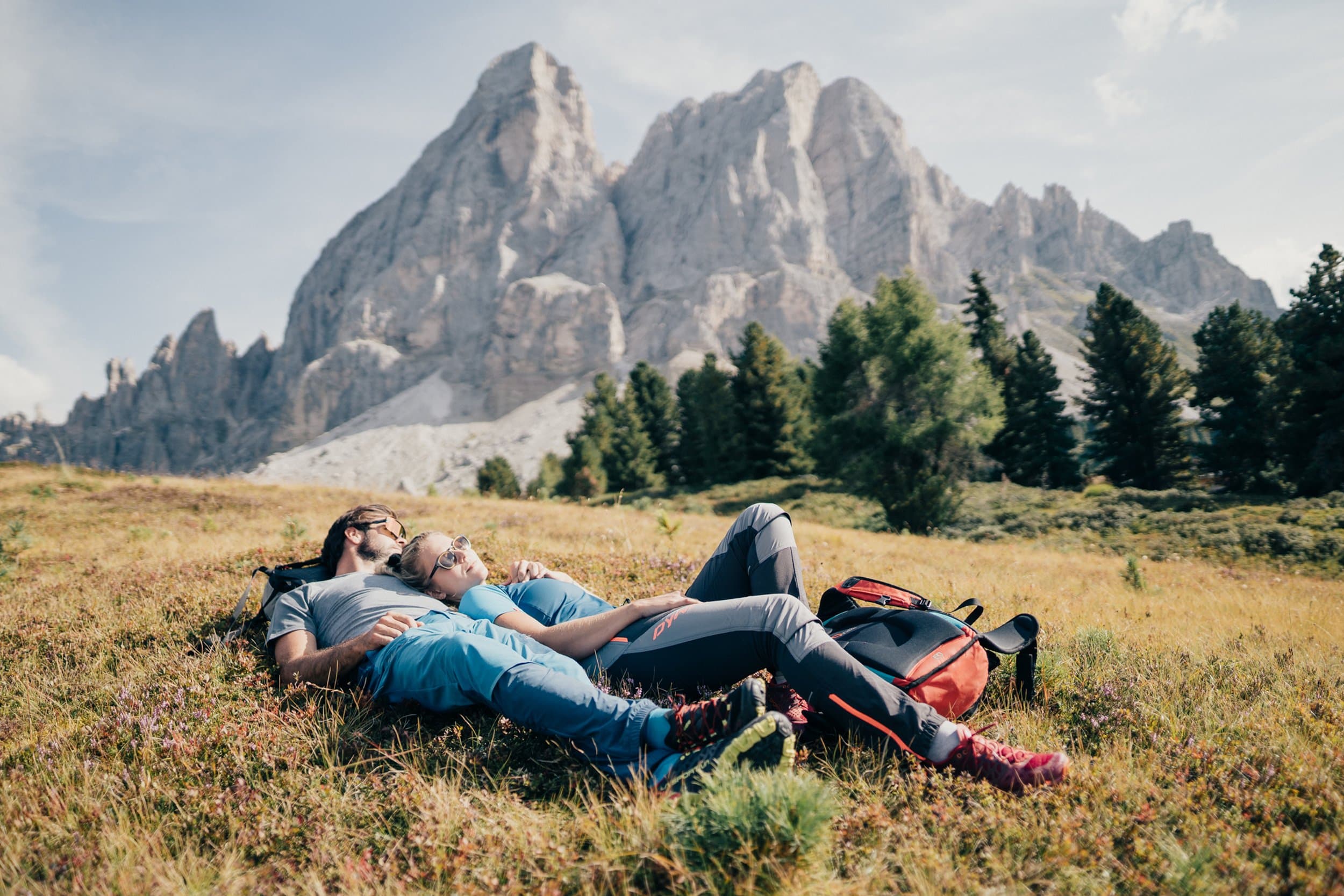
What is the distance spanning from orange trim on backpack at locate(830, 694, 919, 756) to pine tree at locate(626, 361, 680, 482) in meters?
45.3

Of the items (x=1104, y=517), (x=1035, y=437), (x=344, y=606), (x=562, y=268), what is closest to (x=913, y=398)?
(x=1104, y=517)

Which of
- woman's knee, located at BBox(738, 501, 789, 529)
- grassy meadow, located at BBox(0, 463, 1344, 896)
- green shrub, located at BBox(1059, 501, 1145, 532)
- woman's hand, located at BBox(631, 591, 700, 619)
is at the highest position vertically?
woman's knee, located at BBox(738, 501, 789, 529)

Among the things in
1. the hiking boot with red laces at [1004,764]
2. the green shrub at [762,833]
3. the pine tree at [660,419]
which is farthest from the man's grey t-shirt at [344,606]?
the pine tree at [660,419]

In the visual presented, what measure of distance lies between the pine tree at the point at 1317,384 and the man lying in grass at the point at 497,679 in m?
27.4

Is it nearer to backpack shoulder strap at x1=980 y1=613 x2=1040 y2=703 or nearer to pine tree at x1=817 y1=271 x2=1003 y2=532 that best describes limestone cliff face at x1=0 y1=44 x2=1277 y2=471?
pine tree at x1=817 y1=271 x2=1003 y2=532

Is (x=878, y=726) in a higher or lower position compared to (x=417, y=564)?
lower

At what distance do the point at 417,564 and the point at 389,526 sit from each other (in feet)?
2.28

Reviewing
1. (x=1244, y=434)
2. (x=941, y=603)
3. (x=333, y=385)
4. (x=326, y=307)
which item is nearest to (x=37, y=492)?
(x=941, y=603)

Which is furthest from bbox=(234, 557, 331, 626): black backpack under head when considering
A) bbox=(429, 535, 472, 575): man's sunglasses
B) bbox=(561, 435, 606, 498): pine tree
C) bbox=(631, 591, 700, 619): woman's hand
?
bbox=(561, 435, 606, 498): pine tree

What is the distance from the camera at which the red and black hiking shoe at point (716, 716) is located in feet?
8.50

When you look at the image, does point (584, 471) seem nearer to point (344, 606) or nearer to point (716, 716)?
point (344, 606)

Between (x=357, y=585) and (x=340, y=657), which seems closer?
(x=340, y=657)

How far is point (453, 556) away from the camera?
→ 14.0 ft

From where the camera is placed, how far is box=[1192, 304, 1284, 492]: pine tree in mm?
29125
